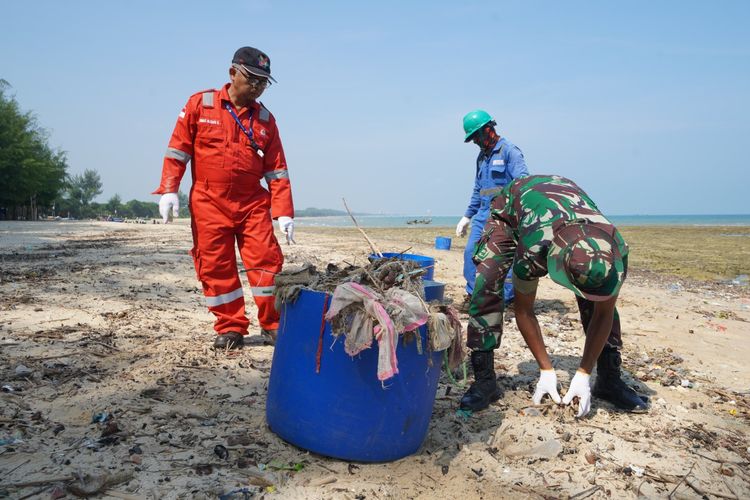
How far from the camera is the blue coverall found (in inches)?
202

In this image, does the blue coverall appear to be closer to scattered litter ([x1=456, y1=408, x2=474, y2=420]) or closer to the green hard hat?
the green hard hat

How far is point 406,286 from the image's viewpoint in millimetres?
2352

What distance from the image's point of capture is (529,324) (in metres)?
3.02

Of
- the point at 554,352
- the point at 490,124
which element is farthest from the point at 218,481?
the point at 490,124

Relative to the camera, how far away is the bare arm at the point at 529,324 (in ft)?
9.72

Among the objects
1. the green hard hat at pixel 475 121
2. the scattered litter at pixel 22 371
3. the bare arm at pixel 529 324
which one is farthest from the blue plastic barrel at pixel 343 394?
the green hard hat at pixel 475 121

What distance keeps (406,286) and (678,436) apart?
1753 mm

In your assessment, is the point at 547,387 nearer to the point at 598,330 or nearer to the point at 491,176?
the point at 598,330

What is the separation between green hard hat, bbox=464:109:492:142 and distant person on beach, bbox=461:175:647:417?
7.24 ft

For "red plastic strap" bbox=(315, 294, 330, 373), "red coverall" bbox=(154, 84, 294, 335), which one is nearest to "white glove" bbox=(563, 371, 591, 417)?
"red plastic strap" bbox=(315, 294, 330, 373)

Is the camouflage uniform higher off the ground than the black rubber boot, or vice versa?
→ the camouflage uniform

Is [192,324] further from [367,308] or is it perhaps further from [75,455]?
[367,308]

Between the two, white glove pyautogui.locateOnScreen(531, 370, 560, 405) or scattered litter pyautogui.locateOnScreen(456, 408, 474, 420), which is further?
white glove pyautogui.locateOnScreen(531, 370, 560, 405)

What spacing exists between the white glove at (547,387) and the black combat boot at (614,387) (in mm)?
359
